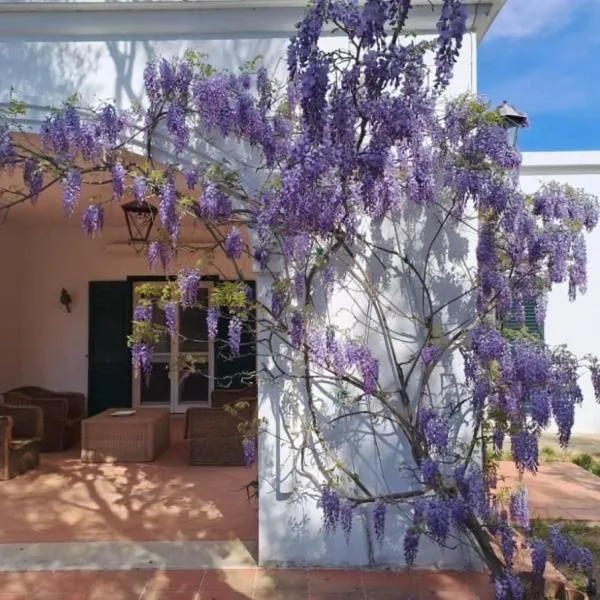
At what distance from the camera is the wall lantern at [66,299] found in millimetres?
9391

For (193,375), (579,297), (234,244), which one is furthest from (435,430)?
(193,375)

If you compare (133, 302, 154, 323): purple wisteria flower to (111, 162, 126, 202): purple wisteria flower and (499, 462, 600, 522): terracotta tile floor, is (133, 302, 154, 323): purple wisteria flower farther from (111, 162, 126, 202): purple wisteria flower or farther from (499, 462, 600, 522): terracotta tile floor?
(499, 462, 600, 522): terracotta tile floor

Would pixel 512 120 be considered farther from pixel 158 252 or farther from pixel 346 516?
pixel 346 516

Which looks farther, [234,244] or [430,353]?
[234,244]

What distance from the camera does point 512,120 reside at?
4434 mm

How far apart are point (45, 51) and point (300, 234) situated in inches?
85.0

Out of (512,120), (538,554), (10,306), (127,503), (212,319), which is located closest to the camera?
(538,554)

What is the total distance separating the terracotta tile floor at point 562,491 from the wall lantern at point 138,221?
3850 millimetres

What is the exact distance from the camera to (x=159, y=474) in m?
6.38

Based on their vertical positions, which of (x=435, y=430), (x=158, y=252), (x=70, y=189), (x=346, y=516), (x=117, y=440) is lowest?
(x=117, y=440)

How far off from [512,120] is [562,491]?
3.53m

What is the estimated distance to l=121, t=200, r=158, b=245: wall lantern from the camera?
239 inches

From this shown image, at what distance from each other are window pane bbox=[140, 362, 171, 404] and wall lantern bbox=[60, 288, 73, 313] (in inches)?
57.6

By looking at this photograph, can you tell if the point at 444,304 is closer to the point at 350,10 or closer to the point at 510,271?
the point at 510,271
